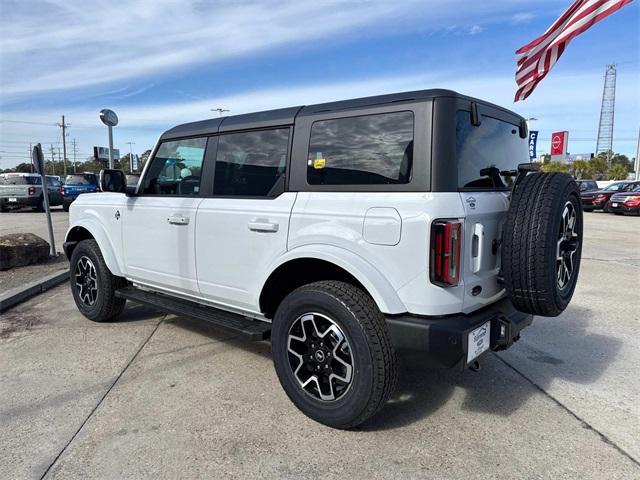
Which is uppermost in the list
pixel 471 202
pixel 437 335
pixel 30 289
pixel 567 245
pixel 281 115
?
pixel 281 115

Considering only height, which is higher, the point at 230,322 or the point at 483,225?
the point at 483,225

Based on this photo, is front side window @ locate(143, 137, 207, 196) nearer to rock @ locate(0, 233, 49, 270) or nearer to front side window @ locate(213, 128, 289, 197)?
front side window @ locate(213, 128, 289, 197)

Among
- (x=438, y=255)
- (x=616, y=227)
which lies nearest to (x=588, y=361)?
(x=438, y=255)

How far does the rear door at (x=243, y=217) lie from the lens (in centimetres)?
317

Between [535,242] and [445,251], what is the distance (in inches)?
21.4

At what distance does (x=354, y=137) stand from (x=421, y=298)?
1.08 metres

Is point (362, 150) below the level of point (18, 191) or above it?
above

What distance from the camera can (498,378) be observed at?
11.8 feet

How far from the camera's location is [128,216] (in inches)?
169

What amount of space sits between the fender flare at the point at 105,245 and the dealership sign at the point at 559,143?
4798 centimetres

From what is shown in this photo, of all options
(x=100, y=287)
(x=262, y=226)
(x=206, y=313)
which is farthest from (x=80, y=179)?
(x=262, y=226)

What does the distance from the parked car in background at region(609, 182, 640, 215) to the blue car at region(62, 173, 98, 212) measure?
23.1 meters

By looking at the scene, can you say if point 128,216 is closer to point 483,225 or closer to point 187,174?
point 187,174

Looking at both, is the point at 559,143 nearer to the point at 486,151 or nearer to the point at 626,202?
the point at 626,202
